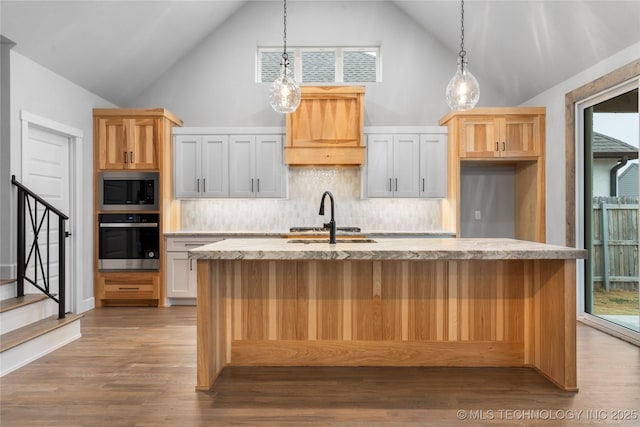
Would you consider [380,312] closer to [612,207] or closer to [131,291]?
[612,207]

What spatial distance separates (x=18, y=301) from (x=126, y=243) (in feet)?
5.68

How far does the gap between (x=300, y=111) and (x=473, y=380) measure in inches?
144

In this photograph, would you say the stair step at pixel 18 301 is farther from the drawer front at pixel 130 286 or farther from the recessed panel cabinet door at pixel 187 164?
the recessed panel cabinet door at pixel 187 164

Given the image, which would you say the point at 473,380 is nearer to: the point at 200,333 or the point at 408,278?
the point at 408,278

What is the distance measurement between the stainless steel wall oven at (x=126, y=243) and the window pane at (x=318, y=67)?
2.91 m

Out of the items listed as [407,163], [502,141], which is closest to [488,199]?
[502,141]

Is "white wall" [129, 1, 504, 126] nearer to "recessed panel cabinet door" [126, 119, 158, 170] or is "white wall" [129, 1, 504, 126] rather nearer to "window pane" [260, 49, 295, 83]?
"window pane" [260, 49, 295, 83]

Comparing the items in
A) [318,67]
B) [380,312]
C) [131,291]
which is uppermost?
[318,67]

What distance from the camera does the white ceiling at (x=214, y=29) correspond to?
381 centimetres

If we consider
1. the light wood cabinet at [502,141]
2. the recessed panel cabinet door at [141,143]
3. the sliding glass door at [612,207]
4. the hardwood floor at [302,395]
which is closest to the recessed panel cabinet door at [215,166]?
the recessed panel cabinet door at [141,143]

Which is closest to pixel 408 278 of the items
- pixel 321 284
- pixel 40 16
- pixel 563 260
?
pixel 321 284

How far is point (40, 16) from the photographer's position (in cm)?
377

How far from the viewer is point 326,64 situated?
6.20 m

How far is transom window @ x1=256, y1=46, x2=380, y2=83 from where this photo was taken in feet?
20.2
